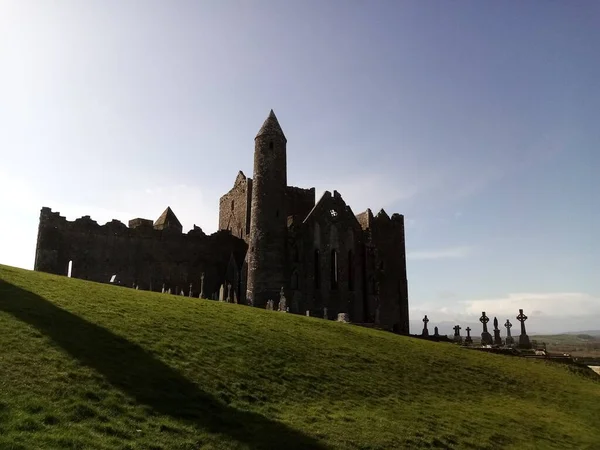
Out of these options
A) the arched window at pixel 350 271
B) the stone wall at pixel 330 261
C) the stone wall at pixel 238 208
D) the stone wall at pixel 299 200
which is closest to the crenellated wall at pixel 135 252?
the stone wall at pixel 238 208

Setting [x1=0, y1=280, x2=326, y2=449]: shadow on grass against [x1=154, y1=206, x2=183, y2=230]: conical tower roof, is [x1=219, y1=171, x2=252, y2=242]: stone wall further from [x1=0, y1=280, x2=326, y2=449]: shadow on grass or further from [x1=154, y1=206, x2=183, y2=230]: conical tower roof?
[x1=0, y1=280, x2=326, y2=449]: shadow on grass

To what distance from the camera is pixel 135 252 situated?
47375mm

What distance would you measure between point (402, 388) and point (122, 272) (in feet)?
110

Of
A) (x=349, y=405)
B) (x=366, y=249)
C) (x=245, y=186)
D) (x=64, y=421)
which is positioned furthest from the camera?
(x=245, y=186)

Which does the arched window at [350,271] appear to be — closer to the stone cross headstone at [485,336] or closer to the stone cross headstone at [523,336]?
the stone cross headstone at [485,336]

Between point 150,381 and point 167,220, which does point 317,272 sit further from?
point 150,381

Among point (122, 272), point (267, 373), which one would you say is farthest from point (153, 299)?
point (122, 272)

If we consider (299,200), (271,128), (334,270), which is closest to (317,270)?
(334,270)

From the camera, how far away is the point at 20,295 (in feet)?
59.1

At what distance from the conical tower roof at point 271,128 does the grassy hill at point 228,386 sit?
22593mm

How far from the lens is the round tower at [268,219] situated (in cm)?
4156

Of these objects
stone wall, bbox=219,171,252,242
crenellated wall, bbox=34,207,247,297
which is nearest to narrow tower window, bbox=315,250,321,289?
crenellated wall, bbox=34,207,247,297

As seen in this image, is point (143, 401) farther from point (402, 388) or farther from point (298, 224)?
point (298, 224)

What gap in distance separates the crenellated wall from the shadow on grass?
29556 millimetres
